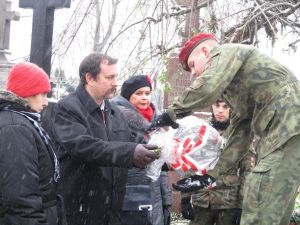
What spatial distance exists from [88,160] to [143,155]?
434mm

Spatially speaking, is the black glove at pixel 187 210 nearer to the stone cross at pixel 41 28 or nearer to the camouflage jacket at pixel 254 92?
the camouflage jacket at pixel 254 92

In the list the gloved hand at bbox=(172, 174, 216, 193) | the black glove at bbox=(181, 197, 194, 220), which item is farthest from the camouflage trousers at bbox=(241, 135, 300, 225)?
the black glove at bbox=(181, 197, 194, 220)

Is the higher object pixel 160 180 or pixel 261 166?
pixel 261 166

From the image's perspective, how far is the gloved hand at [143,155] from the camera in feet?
12.8

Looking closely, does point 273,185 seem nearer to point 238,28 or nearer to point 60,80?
point 60,80

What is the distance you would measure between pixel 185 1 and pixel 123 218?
12.3ft

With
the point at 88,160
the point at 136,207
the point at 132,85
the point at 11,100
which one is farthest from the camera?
the point at 132,85

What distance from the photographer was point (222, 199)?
513 centimetres

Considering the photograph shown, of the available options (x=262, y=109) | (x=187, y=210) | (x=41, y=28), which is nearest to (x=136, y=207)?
(x=187, y=210)

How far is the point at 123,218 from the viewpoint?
4.87 meters

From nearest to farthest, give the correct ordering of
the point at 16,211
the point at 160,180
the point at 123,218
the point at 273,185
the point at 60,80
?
the point at 16,211 < the point at 273,185 < the point at 123,218 < the point at 160,180 < the point at 60,80

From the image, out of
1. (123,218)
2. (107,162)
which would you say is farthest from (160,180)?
(107,162)

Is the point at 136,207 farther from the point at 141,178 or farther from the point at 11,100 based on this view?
the point at 11,100

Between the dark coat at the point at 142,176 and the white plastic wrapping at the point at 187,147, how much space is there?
1.63 ft
